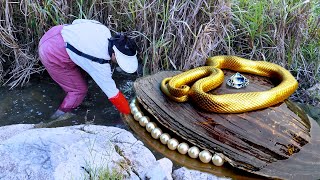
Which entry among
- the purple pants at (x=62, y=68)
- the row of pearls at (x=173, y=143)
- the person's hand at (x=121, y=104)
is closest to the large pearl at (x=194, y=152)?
the row of pearls at (x=173, y=143)

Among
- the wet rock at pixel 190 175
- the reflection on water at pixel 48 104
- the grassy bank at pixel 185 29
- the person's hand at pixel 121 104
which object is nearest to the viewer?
the wet rock at pixel 190 175

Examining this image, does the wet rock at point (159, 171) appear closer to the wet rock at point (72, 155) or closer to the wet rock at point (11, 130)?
the wet rock at point (72, 155)

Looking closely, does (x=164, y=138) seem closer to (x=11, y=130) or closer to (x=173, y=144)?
(x=173, y=144)

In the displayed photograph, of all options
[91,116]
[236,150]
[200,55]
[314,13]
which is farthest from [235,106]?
[314,13]

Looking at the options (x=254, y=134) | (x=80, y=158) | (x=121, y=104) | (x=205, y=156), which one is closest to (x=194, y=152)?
(x=205, y=156)

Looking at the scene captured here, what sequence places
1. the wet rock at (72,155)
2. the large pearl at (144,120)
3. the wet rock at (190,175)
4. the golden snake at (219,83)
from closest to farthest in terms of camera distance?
the wet rock at (72,155)
the wet rock at (190,175)
the golden snake at (219,83)
the large pearl at (144,120)

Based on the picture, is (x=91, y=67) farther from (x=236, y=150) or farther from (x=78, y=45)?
(x=236, y=150)

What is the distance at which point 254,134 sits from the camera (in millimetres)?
2297

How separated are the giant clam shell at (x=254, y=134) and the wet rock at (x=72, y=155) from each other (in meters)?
0.27

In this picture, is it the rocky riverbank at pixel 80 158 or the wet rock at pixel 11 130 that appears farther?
the wet rock at pixel 11 130

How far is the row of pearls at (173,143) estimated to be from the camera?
2.23 m

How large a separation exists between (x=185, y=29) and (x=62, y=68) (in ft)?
3.05

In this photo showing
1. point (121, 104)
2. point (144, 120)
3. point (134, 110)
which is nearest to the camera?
point (144, 120)

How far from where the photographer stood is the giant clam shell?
216cm
